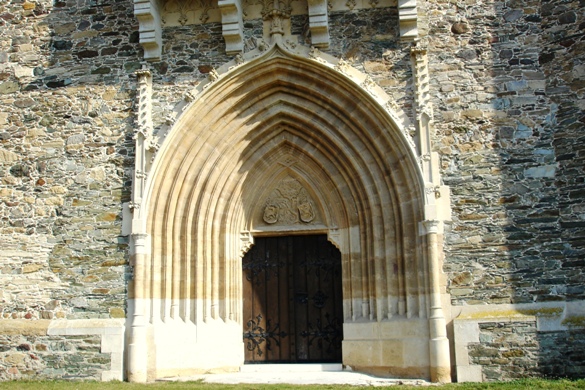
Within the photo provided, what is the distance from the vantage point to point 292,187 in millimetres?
10359

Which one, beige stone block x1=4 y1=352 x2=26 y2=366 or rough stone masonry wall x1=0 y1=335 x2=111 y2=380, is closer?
rough stone masonry wall x1=0 y1=335 x2=111 y2=380

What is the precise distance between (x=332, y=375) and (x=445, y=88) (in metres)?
4.22

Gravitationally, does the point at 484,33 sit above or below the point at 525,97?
above

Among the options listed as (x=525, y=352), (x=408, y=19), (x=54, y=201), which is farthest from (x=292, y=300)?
(x=408, y=19)

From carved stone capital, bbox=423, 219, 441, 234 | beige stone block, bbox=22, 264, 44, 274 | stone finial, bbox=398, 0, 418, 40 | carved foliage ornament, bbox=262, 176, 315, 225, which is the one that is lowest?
beige stone block, bbox=22, 264, 44, 274

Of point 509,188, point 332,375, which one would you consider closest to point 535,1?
point 509,188

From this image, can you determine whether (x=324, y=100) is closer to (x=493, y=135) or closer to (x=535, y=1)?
(x=493, y=135)

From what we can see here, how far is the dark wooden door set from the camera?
9.88 meters

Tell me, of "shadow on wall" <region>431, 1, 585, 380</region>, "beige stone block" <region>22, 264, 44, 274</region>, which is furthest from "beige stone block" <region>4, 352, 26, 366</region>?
"shadow on wall" <region>431, 1, 585, 380</region>

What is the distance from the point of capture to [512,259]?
28.8ft

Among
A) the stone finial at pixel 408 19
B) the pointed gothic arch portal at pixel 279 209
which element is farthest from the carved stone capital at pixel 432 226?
the stone finial at pixel 408 19

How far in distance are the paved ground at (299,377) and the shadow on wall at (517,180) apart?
131 centimetres

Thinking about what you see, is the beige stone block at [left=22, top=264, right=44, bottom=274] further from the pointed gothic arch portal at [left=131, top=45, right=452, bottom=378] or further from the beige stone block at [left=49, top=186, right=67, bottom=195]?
the pointed gothic arch portal at [left=131, top=45, right=452, bottom=378]

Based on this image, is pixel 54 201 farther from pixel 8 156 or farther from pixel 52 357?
pixel 52 357
